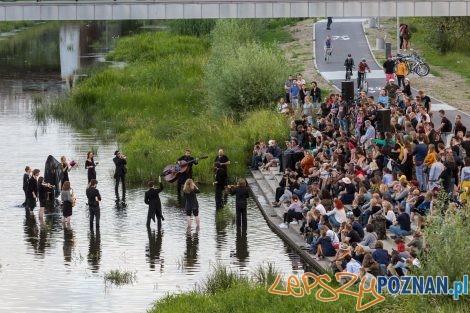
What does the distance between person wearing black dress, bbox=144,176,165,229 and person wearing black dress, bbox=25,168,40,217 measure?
3332 mm

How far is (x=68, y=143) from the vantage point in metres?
49.9

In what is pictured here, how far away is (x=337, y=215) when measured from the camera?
31219 mm

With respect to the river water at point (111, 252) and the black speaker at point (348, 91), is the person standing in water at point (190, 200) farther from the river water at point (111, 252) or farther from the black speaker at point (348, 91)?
the black speaker at point (348, 91)

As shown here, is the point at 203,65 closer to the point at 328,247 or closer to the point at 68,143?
the point at 68,143

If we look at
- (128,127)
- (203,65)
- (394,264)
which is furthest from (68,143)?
(394,264)

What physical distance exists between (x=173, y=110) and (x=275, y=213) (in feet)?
62.5

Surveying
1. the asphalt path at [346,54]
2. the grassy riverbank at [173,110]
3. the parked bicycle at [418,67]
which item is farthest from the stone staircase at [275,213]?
the parked bicycle at [418,67]

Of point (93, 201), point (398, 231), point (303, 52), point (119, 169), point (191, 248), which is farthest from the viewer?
point (303, 52)

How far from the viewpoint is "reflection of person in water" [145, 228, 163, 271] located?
32.1 metres

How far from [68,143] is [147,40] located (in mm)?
29352

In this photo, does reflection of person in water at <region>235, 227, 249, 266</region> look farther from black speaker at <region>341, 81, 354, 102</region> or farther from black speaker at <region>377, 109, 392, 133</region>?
black speaker at <region>341, 81, 354, 102</region>

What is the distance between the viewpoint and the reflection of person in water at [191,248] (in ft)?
105

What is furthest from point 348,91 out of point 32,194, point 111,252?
point 111,252

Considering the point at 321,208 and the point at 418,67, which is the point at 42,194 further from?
the point at 418,67
